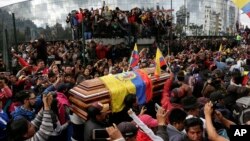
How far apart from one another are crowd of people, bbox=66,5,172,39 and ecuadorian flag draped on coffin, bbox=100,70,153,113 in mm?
6670

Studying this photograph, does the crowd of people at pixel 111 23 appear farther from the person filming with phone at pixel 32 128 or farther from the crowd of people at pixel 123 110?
the person filming with phone at pixel 32 128

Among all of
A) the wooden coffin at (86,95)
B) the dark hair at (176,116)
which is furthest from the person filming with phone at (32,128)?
the dark hair at (176,116)

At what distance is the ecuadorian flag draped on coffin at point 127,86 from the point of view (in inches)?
212

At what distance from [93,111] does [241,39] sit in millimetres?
21518

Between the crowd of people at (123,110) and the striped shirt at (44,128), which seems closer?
the crowd of people at (123,110)

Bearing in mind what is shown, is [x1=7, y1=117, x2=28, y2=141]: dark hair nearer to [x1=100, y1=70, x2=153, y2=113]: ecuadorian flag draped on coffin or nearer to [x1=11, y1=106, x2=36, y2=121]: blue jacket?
[x1=11, y1=106, x2=36, y2=121]: blue jacket

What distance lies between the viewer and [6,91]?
548 centimetres

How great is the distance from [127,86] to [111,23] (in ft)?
26.2

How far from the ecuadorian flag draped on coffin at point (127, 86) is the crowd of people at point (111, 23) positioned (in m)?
6.67

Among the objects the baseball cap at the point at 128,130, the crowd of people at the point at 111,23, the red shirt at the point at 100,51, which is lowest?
the baseball cap at the point at 128,130

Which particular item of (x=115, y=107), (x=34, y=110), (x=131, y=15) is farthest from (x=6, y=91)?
(x=131, y=15)

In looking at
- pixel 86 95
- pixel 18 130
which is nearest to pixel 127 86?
pixel 86 95

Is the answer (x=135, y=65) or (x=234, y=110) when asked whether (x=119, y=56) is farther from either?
(x=234, y=110)

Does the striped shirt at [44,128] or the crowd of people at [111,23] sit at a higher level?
the crowd of people at [111,23]
